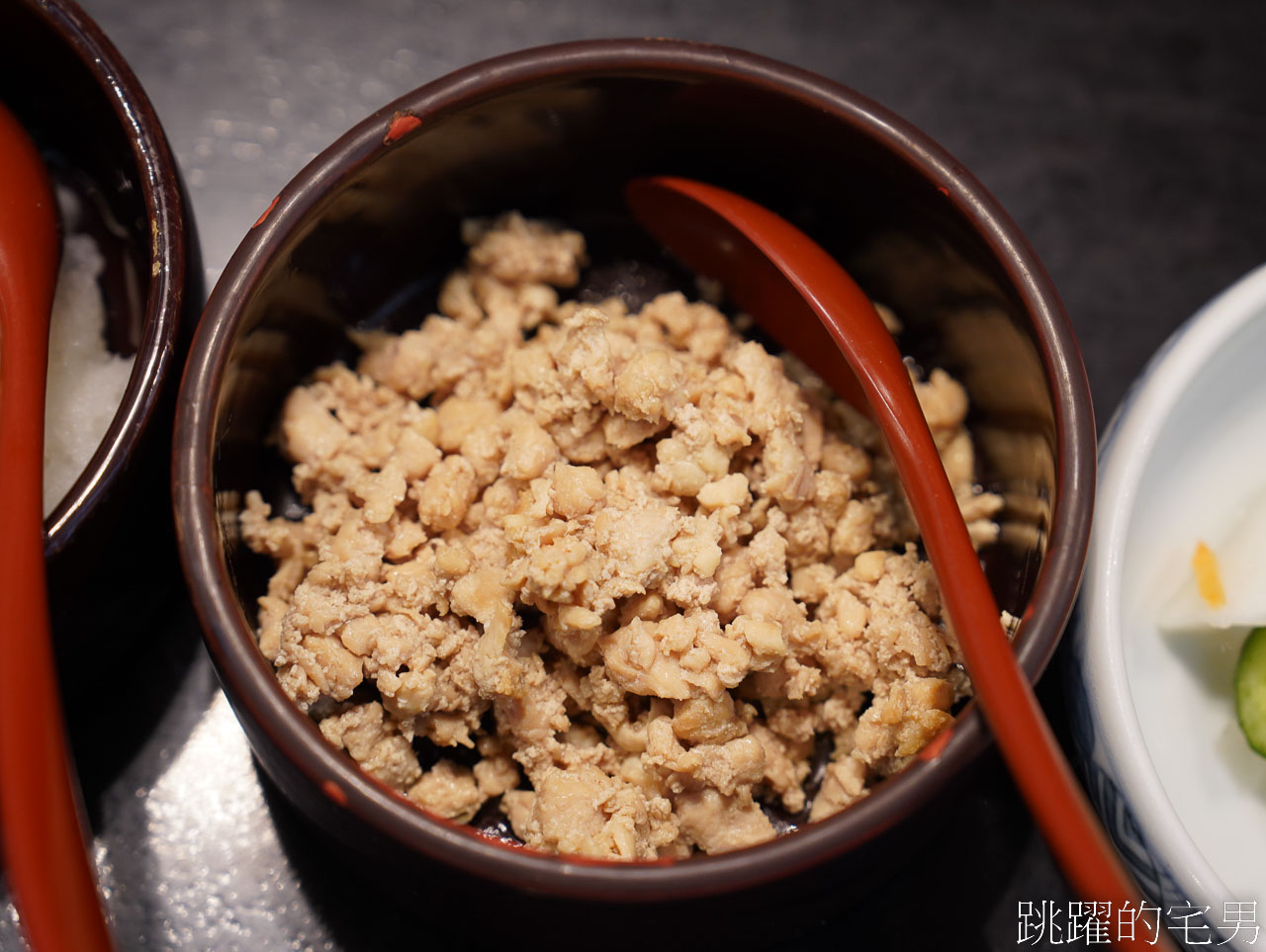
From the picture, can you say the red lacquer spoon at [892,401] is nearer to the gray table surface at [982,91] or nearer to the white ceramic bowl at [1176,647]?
the white ceramic bowl at [1176,647]

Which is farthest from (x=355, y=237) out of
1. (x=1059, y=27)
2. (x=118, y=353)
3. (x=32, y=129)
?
(x=1059, y=27)

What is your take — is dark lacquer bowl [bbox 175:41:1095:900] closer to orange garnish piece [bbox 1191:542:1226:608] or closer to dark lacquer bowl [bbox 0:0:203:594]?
dark lacquer bowl [bbox 0:0:203:594]

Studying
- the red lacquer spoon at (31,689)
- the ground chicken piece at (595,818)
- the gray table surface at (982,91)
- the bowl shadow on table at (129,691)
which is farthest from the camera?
the gray table surface at (982,91)

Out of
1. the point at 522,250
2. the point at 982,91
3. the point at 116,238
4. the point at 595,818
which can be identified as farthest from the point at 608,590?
the point at 982,91

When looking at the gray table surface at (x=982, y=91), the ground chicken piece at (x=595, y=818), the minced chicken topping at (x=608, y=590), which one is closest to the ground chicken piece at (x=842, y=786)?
the minced chicken topping at (x=608, y=590)

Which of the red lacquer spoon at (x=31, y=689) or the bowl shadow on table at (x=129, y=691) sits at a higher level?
the red lacquer spoon at (x=31, y=689)

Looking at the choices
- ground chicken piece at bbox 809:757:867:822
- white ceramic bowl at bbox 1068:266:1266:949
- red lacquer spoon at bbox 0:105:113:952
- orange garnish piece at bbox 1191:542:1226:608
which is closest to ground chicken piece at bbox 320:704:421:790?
red lacquer spoon at bbox 0:105:113:952

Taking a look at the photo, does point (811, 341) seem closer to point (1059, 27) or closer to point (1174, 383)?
point (1174, 383)
